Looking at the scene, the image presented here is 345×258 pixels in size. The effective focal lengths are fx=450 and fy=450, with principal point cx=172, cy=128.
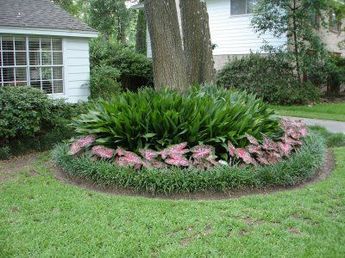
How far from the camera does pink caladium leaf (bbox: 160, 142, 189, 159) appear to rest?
6355 mm

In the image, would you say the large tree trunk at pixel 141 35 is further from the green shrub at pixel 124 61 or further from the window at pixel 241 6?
the window at pixel 241 6

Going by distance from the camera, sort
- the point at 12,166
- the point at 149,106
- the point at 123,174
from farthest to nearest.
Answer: the point at 12,166 < the point at 149,106 < the point at 123,174

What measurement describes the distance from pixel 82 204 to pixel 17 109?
4160 millimetres

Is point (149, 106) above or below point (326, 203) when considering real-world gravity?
above

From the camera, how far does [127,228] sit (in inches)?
181

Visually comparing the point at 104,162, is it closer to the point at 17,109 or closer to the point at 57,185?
the point at 57,185

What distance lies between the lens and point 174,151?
6.40m

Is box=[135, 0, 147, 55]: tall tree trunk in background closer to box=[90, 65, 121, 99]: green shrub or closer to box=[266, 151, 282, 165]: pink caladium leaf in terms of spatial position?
box=[90, 65, 121, 99]: green shrub

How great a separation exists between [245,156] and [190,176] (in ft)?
3.32

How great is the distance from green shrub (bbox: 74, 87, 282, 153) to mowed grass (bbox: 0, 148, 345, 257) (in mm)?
1227

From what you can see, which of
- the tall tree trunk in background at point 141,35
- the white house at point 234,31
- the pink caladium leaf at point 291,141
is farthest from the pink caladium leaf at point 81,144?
the tall tree trunk in background at point 141,35

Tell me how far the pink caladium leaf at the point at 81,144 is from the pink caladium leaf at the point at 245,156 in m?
2.24

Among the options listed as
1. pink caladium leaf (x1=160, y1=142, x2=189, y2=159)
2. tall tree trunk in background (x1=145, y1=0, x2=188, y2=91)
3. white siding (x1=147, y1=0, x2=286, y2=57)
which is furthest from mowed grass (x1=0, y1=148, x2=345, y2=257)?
white siding (x1=147, y1=0, x2=286, y2=57)

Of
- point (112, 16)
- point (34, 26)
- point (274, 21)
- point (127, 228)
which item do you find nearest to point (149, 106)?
point (127, 228)
